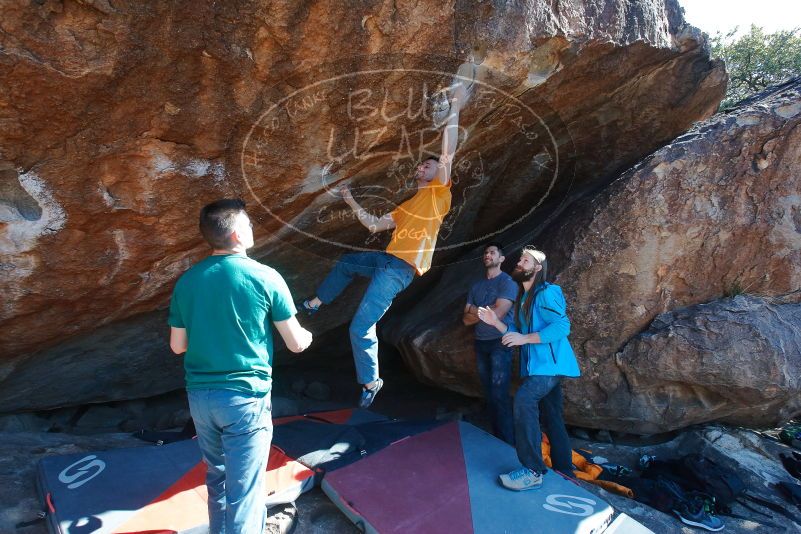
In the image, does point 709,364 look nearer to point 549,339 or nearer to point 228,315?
point 549,339

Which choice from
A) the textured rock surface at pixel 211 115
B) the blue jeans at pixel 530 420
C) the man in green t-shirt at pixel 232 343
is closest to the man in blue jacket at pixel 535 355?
the blue jeans at pixel 530 420

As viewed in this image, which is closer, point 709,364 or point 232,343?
point 232,343

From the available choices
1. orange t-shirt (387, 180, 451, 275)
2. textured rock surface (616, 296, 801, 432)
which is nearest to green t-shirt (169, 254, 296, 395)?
orange t-shirt (387, 180, 451, 275)

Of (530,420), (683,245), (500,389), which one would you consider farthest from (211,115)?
(683,245)

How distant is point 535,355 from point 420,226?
1078 millimetres

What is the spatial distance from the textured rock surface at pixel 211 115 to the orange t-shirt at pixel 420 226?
0.41m

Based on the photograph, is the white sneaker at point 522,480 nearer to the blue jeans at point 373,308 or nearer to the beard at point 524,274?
the blue jeans at point 373,308

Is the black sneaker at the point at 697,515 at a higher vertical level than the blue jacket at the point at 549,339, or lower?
lower

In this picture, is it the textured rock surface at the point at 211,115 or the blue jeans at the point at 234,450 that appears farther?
the textured rock surface at the point at 211,115

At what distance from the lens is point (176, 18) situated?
2484 mm

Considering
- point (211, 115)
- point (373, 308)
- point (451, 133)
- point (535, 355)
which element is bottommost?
point (535, 355)

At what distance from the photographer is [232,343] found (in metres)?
2.13

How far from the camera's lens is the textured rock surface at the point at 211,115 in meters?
2.51

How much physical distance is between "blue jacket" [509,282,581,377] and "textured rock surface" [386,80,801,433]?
106 centimetres
